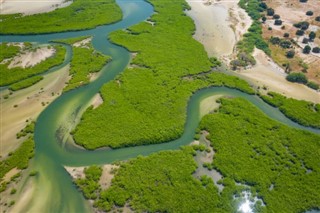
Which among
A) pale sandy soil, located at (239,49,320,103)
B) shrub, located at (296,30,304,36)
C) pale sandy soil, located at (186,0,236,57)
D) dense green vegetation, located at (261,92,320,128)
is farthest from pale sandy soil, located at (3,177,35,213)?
shrub, located at (296,30,304,36)

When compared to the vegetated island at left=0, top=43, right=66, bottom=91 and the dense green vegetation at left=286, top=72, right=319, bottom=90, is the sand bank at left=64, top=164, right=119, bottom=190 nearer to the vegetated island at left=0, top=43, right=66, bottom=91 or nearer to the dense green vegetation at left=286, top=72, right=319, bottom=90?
the vegetated island at left=0, top=43, right=66, bottom=91

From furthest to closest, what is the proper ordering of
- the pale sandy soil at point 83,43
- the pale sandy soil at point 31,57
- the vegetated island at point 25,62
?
the pale sandy soil at point 83,43 < the pale sandy soil at point 31,57 < the vegetated island at point 25,62

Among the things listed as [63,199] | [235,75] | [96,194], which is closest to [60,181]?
[63,199]

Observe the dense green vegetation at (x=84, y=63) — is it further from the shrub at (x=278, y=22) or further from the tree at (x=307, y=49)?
the shrub at (x=278, y=22)

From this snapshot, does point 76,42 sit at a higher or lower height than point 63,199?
higher

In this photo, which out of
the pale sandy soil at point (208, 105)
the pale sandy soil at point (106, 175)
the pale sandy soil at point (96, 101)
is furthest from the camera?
the pale sandy soil at point (96, 101)

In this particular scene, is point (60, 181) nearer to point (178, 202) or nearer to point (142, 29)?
point (178, 202)

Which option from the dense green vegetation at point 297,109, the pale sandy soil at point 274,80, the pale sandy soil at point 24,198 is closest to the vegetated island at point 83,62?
the pale sandy soil at point 24,198
